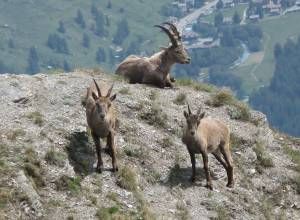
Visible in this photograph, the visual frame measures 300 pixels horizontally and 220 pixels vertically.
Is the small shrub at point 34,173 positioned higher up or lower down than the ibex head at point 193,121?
lower down

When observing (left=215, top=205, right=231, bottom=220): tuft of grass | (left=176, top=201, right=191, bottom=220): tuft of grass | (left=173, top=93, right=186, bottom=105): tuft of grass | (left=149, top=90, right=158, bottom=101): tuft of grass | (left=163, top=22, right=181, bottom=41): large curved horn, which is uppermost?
(left=163, top=22, right=181, bottom=41): large curved horn

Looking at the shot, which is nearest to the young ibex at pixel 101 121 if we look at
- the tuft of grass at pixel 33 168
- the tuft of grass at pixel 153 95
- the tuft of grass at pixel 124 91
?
the tuft of grass at pixel 33 168

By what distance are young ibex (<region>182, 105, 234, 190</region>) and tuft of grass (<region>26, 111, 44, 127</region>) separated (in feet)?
14.0

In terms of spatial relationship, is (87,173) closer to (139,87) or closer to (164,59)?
(139,87)

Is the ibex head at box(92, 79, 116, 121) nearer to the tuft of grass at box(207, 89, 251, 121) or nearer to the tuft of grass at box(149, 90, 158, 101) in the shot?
the tuft of grass at box(149, 90, 158, 101)

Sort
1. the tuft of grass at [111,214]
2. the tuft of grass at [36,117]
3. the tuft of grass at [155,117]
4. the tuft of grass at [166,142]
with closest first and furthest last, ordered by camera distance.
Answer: the tuft of grass at [111,214] < the tuft of grass at [36,117] < the tuft of grass at [166,142] < the tuft of grass at [155,117]

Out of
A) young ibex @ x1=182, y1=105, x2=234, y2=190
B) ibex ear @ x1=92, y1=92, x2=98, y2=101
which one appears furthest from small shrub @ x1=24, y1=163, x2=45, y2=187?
young ibex @ x1=182, y1=105, x2=234, y2=190

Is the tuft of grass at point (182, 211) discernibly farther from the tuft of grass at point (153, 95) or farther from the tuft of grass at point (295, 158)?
the tuft of grass at point (153, 95)

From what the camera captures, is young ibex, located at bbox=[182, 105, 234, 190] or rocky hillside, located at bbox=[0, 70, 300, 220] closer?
rocky hillside, located at bbox=[0, 70, 300, 220]

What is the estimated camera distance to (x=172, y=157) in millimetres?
29234

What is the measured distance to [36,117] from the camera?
27.8 m

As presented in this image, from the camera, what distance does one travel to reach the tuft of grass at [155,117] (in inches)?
1214

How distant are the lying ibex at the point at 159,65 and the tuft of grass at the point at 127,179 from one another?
9.46m

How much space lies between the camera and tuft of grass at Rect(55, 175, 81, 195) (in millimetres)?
24844
